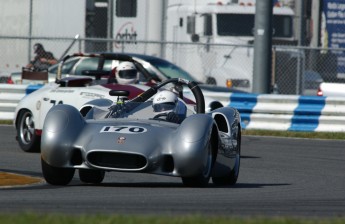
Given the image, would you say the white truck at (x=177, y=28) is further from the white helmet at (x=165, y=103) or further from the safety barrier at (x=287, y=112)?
the white helmet at (x=165, y=103)

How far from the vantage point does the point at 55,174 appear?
1041cm

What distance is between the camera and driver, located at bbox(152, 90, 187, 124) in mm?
11203

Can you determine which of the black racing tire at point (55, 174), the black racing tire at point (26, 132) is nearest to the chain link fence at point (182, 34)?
the black racing tire at point (26, 132)

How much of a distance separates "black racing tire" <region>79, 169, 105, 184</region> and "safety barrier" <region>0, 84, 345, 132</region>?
31.5 feet

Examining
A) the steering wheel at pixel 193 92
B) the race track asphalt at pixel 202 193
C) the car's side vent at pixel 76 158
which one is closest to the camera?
the race track asphalt at pixel 202 193

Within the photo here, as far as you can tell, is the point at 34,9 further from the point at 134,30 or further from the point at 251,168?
the point at 251,168

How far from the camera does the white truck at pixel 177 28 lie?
26141mm

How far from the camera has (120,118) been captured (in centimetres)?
1104

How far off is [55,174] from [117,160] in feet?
2.29

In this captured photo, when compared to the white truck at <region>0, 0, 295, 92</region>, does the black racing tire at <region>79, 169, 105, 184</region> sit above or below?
below

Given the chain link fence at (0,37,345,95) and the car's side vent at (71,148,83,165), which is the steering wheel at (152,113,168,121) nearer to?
the car's side vent at (71,148,83,165)

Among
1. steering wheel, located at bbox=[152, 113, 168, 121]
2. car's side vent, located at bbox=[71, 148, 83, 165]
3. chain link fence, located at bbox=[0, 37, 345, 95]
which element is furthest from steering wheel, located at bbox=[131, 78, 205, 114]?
chain link fence, located at bbox=[0, 37, 345, 95]

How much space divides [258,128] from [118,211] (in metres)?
12.6

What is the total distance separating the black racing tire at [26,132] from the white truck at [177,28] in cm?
998
